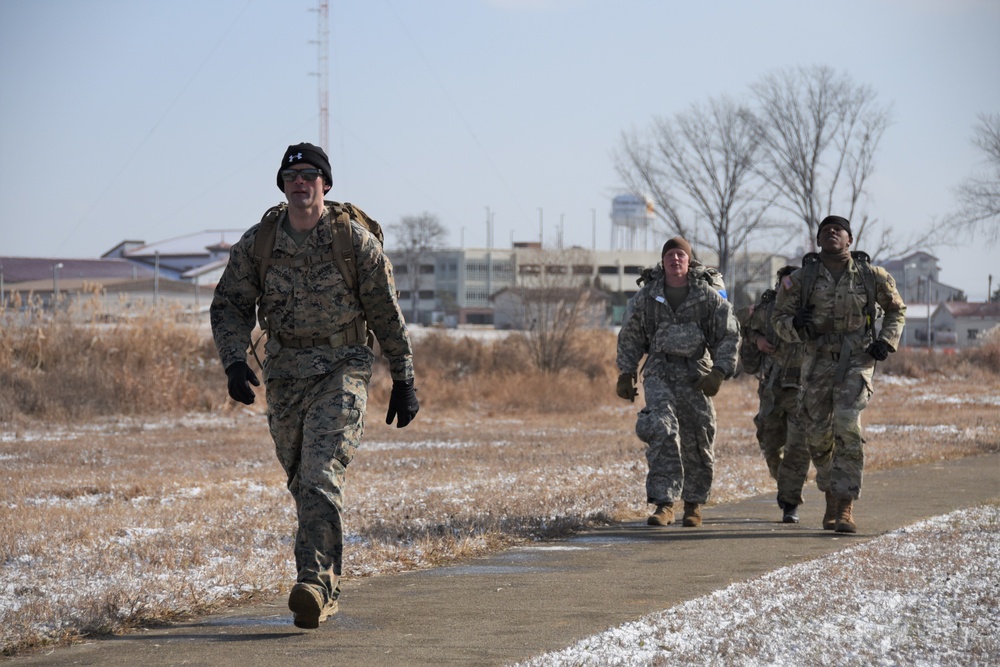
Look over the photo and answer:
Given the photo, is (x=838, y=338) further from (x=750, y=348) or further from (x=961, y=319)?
(x=961, y=319)

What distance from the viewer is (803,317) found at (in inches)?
368

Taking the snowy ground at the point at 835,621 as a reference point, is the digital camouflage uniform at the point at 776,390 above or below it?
above

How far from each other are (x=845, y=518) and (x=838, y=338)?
4.12 feet

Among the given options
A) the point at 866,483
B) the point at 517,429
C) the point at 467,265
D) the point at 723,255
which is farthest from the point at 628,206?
the point at 866,483

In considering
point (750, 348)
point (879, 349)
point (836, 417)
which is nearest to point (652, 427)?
point (836, 417)

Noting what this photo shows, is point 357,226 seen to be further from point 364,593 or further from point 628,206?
point 628,206

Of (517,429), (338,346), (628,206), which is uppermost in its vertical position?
(628,206)

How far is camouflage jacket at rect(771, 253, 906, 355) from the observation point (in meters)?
9.20

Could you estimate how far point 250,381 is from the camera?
607 cm

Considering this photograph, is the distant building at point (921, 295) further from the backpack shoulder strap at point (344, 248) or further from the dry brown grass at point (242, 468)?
the backpack shoulder strap at point (344, 248)

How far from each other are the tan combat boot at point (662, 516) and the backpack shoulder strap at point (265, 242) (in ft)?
13.8

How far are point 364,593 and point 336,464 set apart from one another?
0.99 m

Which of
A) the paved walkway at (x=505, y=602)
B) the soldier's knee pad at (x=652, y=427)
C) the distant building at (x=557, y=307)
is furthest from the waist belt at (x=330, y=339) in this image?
the distant building at (x=557, y=307)

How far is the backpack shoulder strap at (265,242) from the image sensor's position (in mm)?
6121
